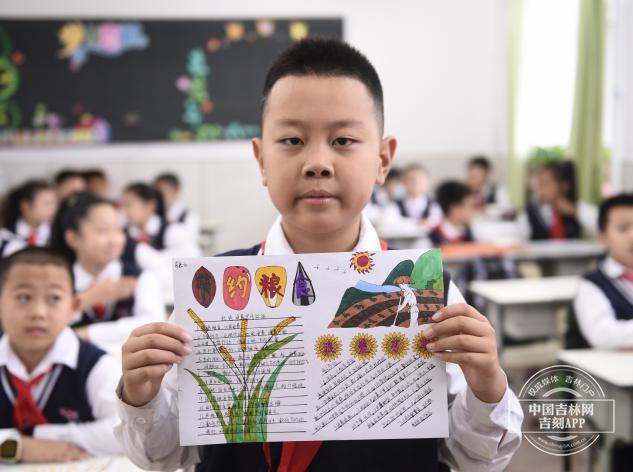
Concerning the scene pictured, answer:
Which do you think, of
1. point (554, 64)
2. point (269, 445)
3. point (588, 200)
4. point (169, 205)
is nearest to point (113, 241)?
point (269, 445)

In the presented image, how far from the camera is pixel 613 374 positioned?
5.44 ft

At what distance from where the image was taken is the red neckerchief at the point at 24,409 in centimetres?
144

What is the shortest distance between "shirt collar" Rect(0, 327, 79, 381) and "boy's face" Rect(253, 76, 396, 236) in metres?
0.87

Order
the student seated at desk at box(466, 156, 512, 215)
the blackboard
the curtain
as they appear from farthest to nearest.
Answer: the student seated at desk at box(466, 156, 512, 215) → the blackboard → the curtain

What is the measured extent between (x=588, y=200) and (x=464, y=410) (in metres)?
4.86

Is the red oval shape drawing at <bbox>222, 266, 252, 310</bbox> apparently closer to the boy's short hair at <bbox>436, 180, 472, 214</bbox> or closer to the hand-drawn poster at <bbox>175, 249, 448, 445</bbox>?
the hand-drawn poster at <bbox>175, 249, 448, 445</bbox>

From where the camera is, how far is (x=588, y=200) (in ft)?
17.0

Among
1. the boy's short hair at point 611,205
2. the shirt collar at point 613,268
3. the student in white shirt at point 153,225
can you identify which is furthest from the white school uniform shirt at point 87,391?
the student in white shirt at point 153,225

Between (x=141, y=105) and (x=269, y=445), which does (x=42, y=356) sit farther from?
(x=141, y=105)

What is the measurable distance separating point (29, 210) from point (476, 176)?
14.8 ft

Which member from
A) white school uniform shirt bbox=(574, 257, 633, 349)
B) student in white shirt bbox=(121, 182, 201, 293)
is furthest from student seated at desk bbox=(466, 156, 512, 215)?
white school uniform shirt bbox=(574, 257, 633, 349)

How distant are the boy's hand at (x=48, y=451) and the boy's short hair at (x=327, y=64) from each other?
900mm

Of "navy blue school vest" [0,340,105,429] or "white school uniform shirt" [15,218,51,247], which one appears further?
"white school uniform shirt" [15,218,51,247]

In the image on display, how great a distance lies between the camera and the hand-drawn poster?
807 millimetres
